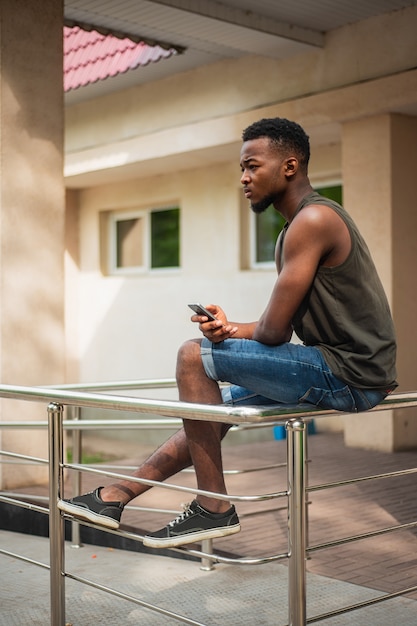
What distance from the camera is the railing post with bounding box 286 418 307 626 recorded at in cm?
292

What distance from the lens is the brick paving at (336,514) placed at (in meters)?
5.15

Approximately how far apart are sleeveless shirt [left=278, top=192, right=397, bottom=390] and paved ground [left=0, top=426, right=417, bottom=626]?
0.45 m

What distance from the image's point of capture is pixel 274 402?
3605mm

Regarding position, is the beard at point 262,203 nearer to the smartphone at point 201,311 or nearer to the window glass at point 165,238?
the smartphone at point 201,311

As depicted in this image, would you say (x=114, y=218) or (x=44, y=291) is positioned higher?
(x=114, y=218)

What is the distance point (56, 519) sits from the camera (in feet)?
12.5

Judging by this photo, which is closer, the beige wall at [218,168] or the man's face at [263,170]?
the man's face at [263,170]

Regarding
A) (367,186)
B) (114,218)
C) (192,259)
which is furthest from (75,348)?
(367,186)

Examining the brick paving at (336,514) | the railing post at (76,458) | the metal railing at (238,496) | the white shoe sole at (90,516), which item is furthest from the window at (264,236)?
the white shoe sole at (90,516)

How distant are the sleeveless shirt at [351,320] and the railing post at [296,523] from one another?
1.28ft

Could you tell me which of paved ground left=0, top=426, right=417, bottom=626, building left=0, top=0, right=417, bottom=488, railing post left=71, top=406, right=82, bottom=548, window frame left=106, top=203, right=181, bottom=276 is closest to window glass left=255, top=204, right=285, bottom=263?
building left=0, top=0, right=417, bottom=488

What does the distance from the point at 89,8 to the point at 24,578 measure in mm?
5366

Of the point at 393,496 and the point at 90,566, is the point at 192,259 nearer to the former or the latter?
the point at 393,496

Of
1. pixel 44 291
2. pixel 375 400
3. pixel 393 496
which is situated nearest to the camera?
pixel 375 400
